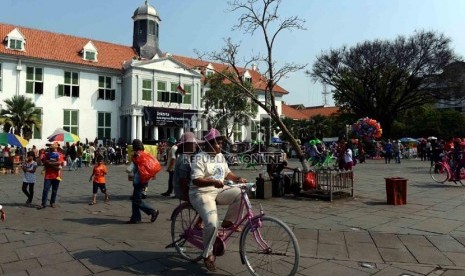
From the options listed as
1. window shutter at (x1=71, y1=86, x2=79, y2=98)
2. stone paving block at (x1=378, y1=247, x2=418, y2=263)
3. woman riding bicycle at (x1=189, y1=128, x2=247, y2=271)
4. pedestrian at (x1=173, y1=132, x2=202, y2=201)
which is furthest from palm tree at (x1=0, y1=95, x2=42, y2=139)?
stone paving block at (x1=378, y1=247, x2=418, y2=263)

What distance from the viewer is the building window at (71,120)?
3275 centimetres

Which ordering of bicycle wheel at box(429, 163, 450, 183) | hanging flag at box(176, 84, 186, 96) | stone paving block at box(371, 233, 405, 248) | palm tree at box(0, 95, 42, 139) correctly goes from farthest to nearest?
hanging flag at box(176, 84, 186, 96), palm tree at box(0, 95, 42, 139), bicycle wheel at box(429, 163, 450, 183), stone paving block at box(371, 233, 405, 248)

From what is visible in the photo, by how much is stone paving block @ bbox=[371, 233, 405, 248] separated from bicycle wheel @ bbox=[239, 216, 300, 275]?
234cm

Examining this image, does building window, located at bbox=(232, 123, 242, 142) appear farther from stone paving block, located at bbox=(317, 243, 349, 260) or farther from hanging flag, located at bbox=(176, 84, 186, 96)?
stone paving block, located at bbox=(317, 243, 349, 260)

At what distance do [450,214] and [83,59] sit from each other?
32.3 metres

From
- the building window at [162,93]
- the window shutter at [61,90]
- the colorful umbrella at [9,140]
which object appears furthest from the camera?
the building window at [162,93]

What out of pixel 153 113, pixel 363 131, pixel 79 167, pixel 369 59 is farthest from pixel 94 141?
pixel 369 59

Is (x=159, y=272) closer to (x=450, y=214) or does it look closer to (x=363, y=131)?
(x=450, y=214)

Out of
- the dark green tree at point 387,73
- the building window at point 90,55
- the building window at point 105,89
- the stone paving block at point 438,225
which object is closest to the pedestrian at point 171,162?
the stone paving block at point 438,225

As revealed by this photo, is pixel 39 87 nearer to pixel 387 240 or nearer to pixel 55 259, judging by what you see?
pixel 55 259

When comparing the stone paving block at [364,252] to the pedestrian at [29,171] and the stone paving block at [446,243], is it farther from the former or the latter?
the pedestrian at [29,171]

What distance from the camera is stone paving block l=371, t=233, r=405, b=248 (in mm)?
6059

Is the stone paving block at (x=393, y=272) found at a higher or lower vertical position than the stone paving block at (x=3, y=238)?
lower

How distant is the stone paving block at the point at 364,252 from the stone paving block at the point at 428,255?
51 centimetres
